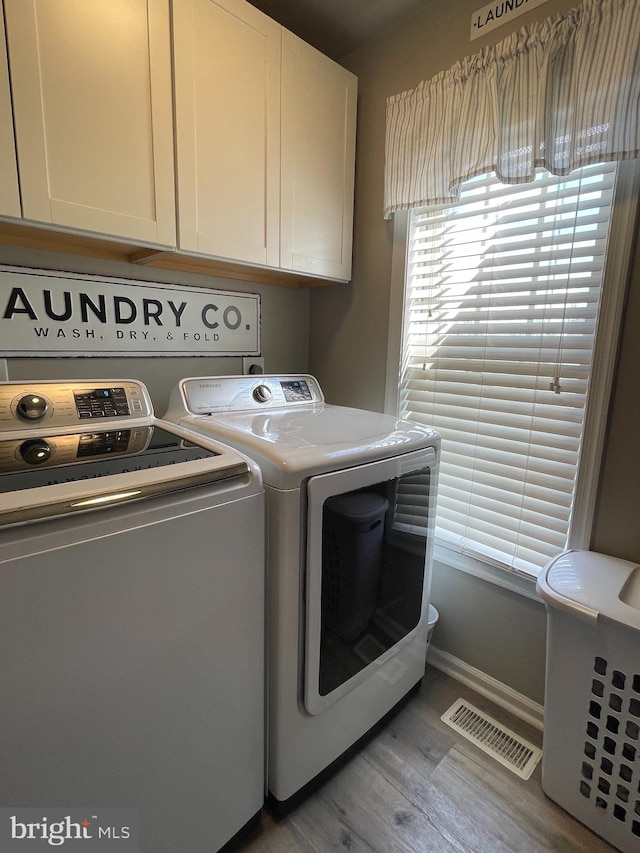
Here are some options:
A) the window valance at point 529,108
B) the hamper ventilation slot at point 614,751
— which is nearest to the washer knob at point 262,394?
the window valance at point 529,108

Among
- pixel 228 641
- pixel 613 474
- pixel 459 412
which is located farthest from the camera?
pixel 459 412

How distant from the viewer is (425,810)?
130 cm

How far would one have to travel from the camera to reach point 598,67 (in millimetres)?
1176

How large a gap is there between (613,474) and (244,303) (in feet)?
5.13

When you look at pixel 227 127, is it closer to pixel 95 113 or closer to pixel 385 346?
pixel 95 113

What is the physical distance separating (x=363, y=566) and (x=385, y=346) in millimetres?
1019

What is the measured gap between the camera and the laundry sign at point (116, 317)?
138 centimetres

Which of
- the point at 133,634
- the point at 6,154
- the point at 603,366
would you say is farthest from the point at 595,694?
the point at 6,154

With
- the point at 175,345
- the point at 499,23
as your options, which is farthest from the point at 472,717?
the point at 499,23

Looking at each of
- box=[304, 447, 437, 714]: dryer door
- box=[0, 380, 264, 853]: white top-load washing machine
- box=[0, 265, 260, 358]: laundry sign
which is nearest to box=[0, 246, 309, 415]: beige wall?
box=[0, 265, 260, 358]: laundry sign

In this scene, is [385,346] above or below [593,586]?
above

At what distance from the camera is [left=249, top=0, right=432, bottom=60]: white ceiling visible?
1.61 m

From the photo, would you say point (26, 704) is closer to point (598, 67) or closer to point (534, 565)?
point (534, 565)

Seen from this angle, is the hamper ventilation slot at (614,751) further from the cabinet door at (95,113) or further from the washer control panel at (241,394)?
the cabinet door at (95,113)
